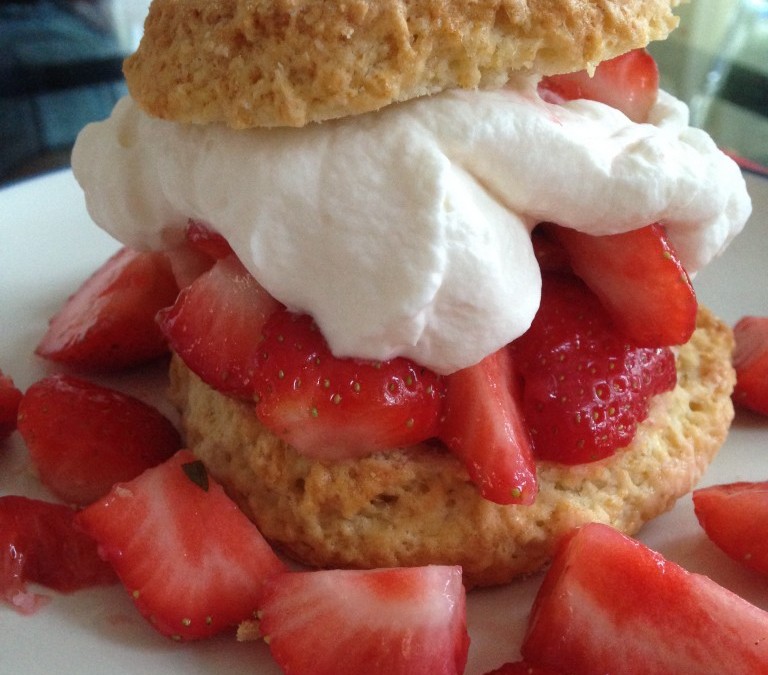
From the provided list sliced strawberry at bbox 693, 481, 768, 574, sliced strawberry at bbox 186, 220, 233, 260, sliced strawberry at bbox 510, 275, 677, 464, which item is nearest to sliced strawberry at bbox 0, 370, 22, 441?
sliced strawberry at bbox 186, 220, 233, 260

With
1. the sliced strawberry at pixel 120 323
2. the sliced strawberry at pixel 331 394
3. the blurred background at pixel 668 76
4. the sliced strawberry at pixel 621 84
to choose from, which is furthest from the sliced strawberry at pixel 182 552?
the blurred background at pixel 668 76

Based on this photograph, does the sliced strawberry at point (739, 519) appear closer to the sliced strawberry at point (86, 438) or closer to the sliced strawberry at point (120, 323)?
the sliced strawberry at point (86, 438)

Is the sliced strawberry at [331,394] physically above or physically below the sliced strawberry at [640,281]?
below

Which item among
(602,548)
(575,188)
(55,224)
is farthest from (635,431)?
(55,224)

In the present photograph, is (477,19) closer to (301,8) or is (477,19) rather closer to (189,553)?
(301,8)

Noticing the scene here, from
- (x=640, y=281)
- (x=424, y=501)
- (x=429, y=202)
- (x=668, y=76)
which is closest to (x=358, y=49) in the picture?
(x=429, y=202)

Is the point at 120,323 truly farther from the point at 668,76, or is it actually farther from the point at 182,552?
the point at 668,76
